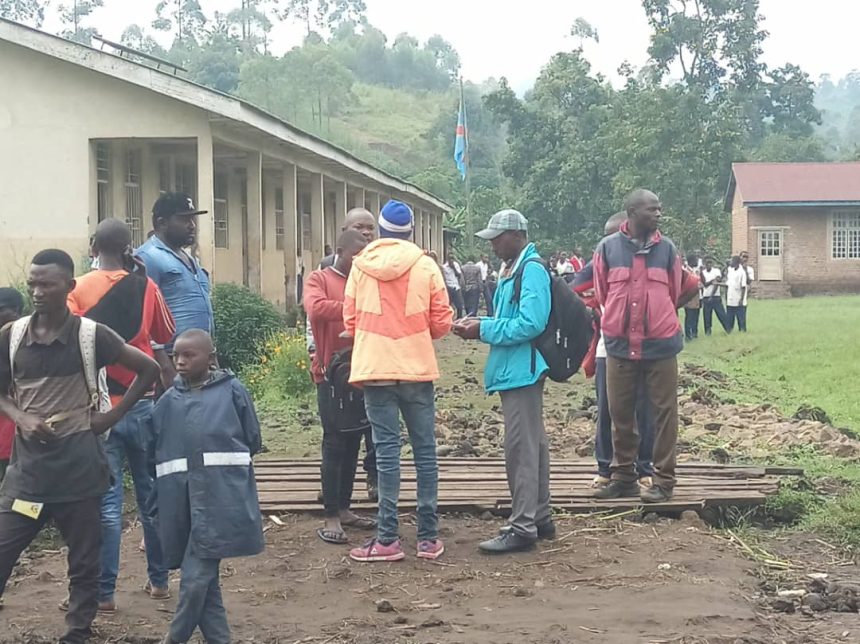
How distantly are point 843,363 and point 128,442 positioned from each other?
1310 cm

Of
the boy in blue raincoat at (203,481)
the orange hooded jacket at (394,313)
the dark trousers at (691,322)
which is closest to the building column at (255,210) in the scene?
the dark trousers at (691,322)

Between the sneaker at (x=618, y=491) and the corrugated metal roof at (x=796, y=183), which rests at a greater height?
the corrugated metal roof at (x=796, y=183)

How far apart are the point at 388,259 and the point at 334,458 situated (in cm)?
128

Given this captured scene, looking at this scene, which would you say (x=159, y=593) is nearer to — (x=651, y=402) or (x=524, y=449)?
(x=524, y=449)

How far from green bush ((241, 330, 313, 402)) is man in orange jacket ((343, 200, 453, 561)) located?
6562 mm

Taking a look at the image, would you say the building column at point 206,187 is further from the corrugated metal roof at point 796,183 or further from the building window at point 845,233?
the building window at point 845,233

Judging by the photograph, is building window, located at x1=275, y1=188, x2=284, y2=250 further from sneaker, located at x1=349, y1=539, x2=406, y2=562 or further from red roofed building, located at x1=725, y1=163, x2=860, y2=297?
red roofed building, located at x1=725, y1=163, x2=860, y2=297

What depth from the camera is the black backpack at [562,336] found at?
6.28 m

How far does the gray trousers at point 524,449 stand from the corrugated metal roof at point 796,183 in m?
35.1

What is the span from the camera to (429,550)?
627 centimetres

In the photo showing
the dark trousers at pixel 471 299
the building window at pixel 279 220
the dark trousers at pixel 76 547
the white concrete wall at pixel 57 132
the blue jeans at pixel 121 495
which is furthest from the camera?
the dark trousers at pixel 471 299

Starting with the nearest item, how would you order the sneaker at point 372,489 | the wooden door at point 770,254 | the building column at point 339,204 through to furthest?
1. the sneaker at point 372,489
2. the building column at point 339,204
3. the wooden door at point 770,254

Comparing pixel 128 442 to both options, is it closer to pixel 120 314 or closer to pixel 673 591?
pixel 120 314

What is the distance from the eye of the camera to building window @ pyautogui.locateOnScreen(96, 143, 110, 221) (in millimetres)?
17719
